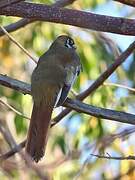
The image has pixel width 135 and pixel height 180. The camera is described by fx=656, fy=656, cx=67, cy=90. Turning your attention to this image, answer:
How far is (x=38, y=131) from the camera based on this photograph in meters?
3.07

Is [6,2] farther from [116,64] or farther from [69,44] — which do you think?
[69,44]

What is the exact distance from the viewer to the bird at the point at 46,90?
3.02m

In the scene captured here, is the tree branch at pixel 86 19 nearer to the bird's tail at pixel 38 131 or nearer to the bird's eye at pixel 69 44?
the bird's tail at pixel 38 131

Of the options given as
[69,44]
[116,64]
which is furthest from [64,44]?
[116,64]

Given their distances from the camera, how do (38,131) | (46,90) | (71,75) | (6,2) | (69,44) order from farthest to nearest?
(69,44) → (71,75) → (46,90) → (38,131) → (6,2)

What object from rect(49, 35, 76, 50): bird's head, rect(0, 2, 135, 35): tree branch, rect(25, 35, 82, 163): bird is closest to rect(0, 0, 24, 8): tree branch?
rect(0, 2, 135, 35): tree branch

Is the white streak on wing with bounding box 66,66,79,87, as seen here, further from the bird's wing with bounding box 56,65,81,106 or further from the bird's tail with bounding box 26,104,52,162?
the bird's tail with bounding box 26,104,52,162

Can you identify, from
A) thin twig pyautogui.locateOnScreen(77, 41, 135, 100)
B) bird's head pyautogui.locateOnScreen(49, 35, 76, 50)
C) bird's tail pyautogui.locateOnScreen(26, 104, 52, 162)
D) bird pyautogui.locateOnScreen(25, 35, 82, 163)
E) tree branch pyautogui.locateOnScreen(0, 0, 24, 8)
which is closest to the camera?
tree branch pyautogui.locateOnScreen(0, 0, 24, 8)

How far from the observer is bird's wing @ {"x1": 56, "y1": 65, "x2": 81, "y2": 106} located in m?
3.09

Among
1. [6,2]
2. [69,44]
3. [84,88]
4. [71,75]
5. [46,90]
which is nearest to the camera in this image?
[6,2]

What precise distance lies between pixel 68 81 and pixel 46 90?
5.2 inches

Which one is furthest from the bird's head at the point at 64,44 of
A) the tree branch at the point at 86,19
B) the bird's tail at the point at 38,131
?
the tree branch at the point at 86,19

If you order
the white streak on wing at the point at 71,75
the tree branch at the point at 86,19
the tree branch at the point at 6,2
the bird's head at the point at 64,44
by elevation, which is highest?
the tree branch at the point at 6,2

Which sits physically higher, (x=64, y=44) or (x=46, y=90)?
(x=46, y=90)
